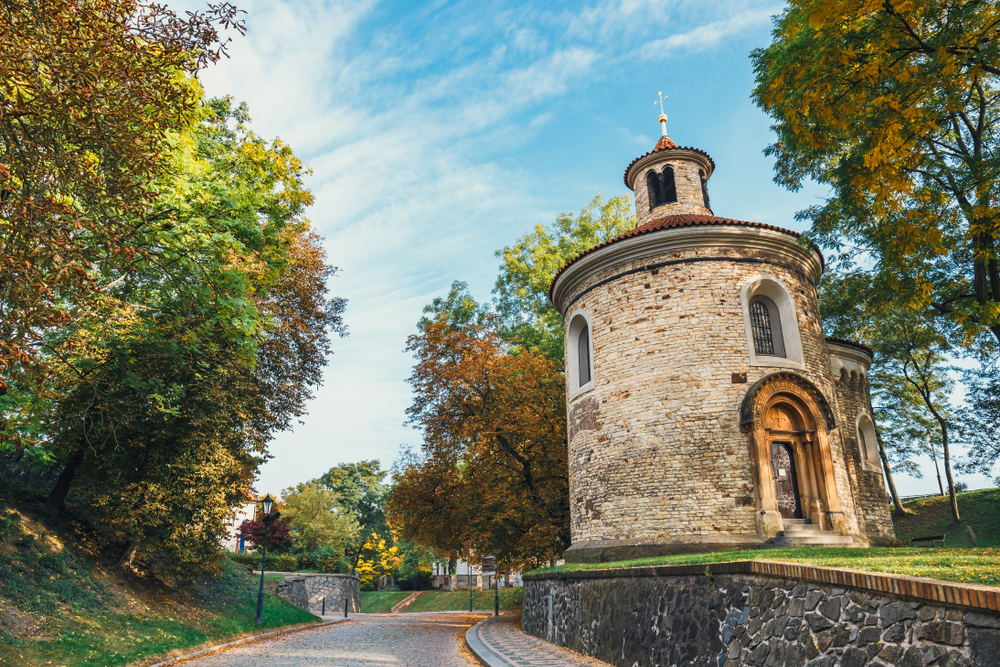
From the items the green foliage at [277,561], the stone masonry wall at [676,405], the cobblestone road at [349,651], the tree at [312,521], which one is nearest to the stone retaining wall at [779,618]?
the stone masonry wall at [676,405]

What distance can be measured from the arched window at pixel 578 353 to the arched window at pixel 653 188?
4950 millimetres

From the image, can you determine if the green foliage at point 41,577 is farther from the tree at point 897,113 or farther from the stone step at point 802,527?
the tree at point 897,113

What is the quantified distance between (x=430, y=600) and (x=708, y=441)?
35649 mm

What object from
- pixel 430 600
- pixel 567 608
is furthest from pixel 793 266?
pixel 430 600

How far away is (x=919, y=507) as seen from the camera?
33.0m

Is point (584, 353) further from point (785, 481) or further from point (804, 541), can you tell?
point (804, 541)

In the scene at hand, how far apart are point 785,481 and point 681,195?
9001 mm

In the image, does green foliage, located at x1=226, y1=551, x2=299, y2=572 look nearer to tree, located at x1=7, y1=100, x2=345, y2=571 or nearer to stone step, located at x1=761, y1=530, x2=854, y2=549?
tree, located at x1=7, y1=100, x2=345, y2=571

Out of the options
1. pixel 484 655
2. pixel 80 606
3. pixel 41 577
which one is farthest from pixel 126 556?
pixel 484 655

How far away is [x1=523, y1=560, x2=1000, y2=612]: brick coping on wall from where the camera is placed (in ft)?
11.6

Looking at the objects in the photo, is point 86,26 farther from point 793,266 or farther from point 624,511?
point 793,266

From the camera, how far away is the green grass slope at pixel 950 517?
84.5ft

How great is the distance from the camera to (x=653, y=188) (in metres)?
18.1

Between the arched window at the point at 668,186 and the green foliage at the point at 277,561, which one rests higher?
the arched window at the point at 668,186
